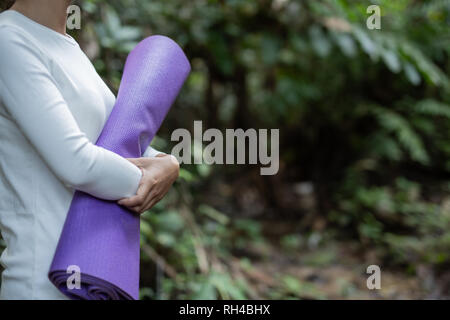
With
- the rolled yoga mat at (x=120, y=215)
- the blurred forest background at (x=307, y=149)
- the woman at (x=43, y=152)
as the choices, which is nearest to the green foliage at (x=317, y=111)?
the blurred forest background at (x=307, y=149)

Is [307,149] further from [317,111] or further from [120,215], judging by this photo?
[120,215]

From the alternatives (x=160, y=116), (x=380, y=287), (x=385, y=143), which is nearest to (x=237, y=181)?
(x=385, y=143)

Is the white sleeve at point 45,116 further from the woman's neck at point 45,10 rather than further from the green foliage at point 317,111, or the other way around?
the green foliage at point 317,111

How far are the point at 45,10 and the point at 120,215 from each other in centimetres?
43

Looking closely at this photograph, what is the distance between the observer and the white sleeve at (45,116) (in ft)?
2.40

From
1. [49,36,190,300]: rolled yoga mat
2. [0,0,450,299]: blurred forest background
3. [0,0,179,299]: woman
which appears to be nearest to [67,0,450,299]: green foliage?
[0,0,450,299]: blurred forest background

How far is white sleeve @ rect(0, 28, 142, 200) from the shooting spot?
731 millimetres

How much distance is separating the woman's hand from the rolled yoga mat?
26mm

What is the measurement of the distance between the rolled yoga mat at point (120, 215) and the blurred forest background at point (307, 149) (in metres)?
0.76

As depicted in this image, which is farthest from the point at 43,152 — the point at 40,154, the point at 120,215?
the point at 120,215

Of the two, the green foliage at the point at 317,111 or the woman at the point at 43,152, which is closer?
the woman at the point at 43,152

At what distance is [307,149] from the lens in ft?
13.7
